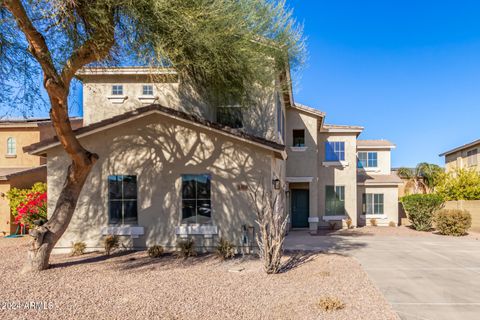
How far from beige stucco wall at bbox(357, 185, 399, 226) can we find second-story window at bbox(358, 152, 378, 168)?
1.96m

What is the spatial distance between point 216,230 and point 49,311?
588 cm

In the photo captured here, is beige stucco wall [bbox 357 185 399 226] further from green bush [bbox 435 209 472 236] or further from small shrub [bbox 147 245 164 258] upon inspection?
small shrub [bbox 147 245 164 258]

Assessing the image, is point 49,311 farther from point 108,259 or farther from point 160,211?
point 160,211

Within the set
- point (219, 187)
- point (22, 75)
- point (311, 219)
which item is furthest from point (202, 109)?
point (311, 219)

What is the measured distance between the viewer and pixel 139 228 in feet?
38.7

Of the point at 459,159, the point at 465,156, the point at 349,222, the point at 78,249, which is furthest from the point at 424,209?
the point at 459,159

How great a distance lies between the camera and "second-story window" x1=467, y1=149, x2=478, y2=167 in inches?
1241

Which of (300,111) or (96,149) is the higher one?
(300,111)

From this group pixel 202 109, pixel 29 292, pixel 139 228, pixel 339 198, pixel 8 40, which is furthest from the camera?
pixel 339 198

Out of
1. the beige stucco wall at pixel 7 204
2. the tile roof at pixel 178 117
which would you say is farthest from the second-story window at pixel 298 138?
the beige stucco wall at pixel 7 204

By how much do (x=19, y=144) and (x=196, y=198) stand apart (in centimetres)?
1466

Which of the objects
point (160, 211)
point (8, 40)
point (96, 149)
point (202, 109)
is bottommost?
point (160, 211)

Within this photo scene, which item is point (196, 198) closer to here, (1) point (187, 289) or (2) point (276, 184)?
(2) point (276, 184)

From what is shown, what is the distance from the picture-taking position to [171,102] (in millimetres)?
15094
